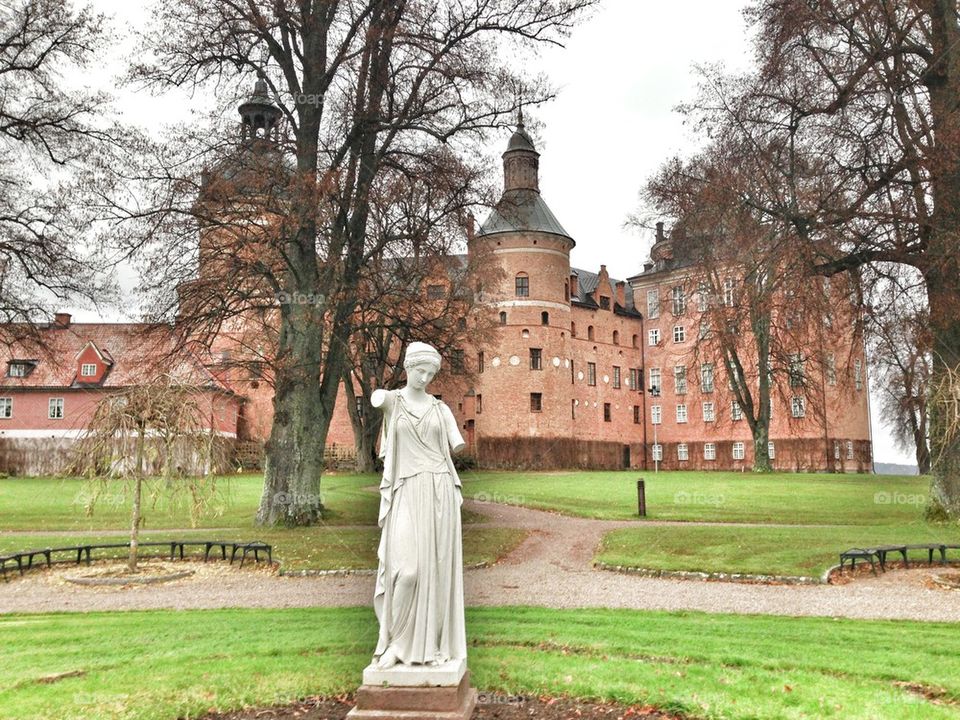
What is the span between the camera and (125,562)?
16281 millimetres

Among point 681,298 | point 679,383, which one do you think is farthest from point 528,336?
point 681,298

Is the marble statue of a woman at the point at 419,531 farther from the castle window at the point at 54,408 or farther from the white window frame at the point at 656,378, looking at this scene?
the white window frame at the point at 656,378

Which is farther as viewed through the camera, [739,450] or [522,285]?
[739,450]

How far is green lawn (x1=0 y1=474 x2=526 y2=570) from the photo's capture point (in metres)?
16.5

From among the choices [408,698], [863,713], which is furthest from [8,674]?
[863,713]

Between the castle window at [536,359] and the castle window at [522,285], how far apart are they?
11.7ft

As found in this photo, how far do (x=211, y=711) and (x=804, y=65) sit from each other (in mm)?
18210

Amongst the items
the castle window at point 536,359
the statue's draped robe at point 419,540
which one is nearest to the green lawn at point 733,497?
the castle window at point 536,359

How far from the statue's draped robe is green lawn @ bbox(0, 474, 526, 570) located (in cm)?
968

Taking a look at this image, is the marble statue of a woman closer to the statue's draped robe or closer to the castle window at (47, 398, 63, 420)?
the statue's draped robe

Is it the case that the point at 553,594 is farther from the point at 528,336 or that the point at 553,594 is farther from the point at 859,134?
the point at 528,336

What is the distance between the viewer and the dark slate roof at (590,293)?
5815cm

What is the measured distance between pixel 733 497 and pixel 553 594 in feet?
55.4

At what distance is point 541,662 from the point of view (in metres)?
7.63
